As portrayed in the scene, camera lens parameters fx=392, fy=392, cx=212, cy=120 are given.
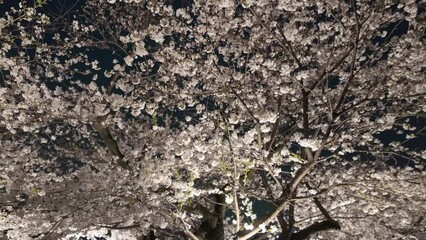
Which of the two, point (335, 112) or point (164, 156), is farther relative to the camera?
point (164, 156)

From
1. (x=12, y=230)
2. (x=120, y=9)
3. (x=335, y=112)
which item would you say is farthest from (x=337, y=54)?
(x=12, y=230)

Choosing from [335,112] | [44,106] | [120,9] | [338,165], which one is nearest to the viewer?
[335,112]

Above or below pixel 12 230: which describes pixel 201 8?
above

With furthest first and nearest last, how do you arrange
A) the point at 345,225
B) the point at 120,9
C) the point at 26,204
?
the point at 345,225
the point at 26,204
the point at 120,9

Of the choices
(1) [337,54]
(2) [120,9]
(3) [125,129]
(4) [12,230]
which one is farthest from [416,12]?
(4) [12,230]

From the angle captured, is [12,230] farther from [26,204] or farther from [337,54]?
[337,54]

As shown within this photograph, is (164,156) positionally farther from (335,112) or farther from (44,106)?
(335,112)

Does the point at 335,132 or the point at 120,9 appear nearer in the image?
the point at 335,132

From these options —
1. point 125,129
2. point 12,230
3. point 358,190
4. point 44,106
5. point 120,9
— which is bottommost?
point 12,230

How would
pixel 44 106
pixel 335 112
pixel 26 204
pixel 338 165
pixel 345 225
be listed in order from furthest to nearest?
pixel 345 225
pixel 338 165
pixel 26 204
pixel 44 106
pixel 335 112
